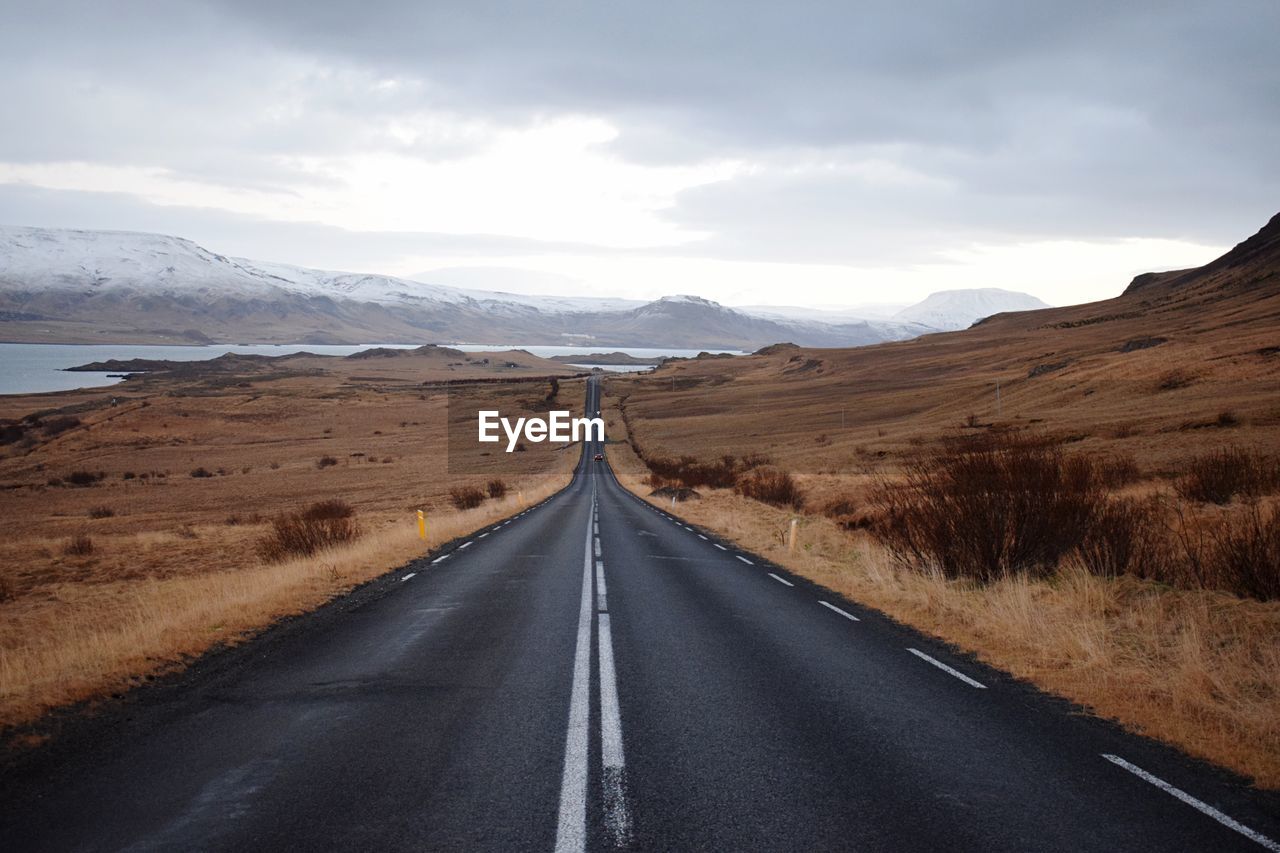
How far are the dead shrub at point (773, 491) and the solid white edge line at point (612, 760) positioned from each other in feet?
83.5

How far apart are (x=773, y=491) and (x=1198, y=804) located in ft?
101

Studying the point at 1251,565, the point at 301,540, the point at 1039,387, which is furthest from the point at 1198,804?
the point at 1039,387

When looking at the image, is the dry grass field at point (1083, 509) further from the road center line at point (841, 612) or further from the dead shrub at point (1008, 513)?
the road center line at point (841, 612)

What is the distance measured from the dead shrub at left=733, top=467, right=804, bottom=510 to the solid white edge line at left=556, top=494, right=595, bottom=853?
24991 mm

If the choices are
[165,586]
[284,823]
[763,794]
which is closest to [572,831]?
[763,794]

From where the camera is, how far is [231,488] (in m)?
49.8

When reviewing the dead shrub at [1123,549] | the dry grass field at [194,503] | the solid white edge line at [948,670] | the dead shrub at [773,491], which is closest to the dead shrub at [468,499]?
the dry grass field at [194,503]

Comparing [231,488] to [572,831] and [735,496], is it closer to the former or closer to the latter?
[735,496]

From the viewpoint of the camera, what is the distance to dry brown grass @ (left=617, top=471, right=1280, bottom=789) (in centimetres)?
652

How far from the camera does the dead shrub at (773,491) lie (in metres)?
34.1

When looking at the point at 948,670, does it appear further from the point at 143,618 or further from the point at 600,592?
the point at 143,618

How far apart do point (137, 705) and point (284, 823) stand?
3428 mm
